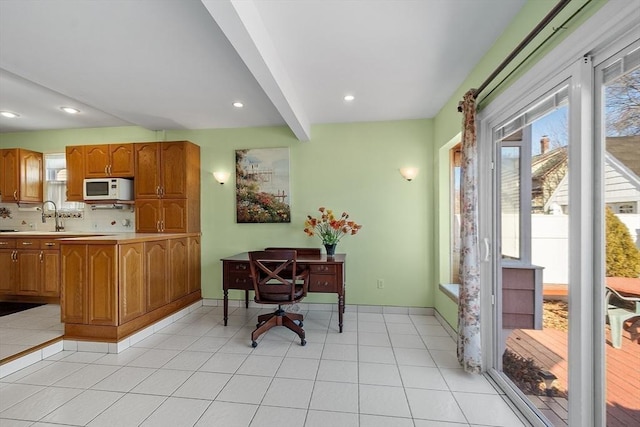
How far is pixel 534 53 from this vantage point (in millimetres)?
1503

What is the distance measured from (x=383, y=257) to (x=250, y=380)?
2.10 m

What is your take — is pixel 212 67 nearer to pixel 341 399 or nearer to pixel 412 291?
pixel 341 399

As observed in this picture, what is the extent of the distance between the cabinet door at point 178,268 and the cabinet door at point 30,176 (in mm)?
2512

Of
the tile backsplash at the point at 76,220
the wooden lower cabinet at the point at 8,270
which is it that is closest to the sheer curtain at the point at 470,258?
the tile backsplash at the point at 76,220

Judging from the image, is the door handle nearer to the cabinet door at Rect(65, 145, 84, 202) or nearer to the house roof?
the house roof

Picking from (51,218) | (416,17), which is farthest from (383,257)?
(51,218)

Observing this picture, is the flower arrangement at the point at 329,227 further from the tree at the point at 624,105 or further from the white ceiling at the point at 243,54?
the tree at the point at 624,105

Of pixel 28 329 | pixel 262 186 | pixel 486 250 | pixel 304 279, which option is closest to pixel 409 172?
pixel 486 250

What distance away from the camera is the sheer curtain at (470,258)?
2.00m

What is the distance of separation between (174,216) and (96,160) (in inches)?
53.0

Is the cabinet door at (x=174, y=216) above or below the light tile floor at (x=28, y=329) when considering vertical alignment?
above

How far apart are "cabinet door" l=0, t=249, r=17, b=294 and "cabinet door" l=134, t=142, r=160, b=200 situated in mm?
1806

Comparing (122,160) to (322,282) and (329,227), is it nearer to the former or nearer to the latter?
(329,227)

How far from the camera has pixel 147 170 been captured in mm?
3562
